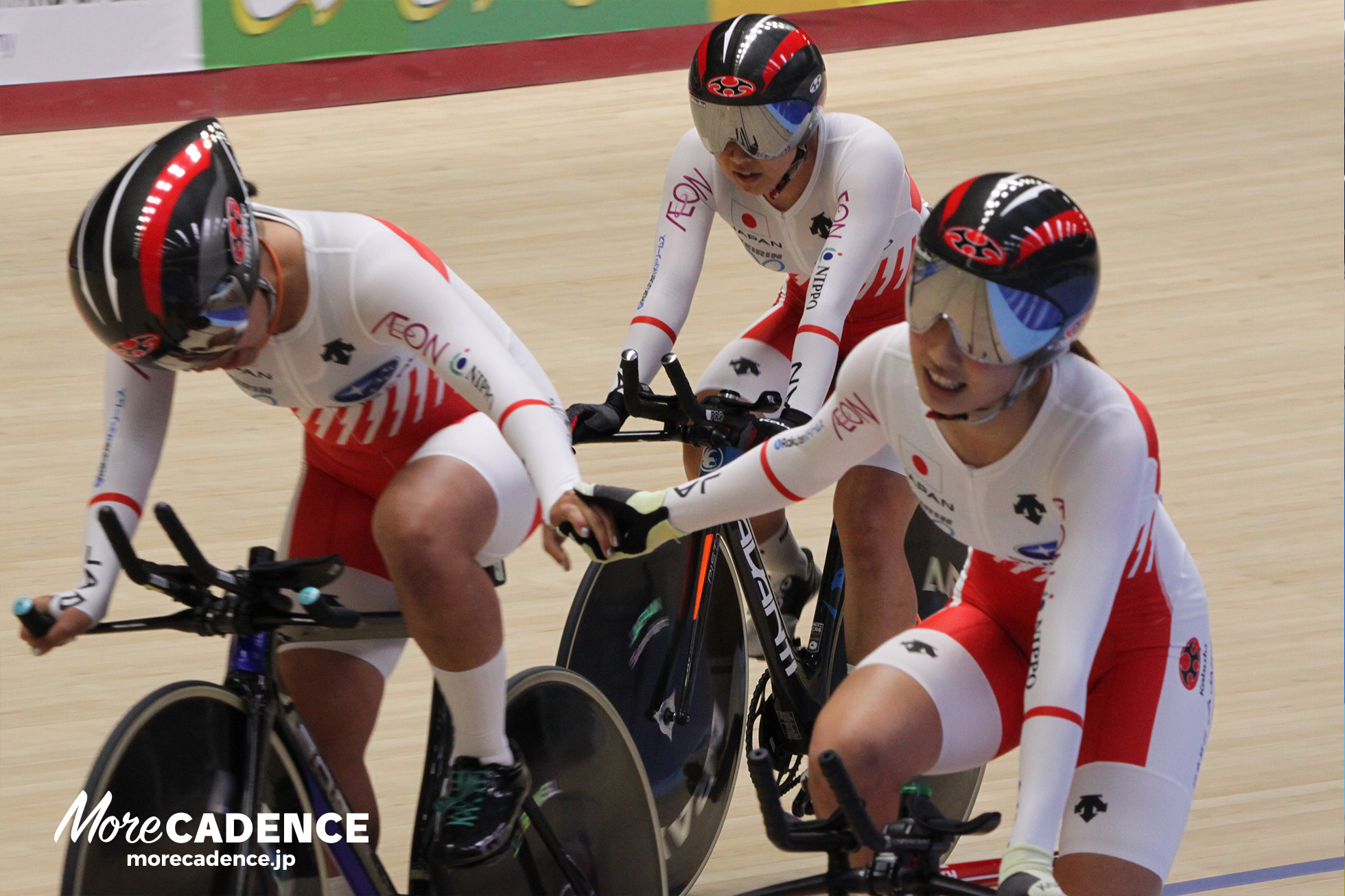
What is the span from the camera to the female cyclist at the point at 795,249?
10.9ft

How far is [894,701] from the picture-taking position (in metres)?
2.49

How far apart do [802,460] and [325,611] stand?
29.9 inches

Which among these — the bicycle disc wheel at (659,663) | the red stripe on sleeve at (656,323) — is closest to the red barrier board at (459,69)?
the red stripe on sleeve at (656,323)

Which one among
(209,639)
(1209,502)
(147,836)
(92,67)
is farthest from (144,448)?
(92,67)

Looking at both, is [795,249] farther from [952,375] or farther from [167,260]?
[167,260]

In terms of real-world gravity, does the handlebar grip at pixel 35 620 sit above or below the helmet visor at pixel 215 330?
below

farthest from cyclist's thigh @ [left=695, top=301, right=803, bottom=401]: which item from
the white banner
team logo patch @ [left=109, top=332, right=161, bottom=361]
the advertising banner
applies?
the advertising banner

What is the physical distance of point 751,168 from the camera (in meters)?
3.44

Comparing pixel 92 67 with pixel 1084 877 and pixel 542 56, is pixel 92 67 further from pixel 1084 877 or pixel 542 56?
pixel 1084 877

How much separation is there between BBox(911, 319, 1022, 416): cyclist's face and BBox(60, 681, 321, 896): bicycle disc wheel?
106cm

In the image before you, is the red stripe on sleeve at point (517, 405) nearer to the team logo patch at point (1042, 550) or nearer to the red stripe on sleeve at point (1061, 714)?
the team logo patch at point (1042, 550)

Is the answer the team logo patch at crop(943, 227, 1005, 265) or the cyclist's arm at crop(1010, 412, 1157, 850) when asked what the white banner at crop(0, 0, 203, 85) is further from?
the cyclist's arm at crop(1010, 412, 1157, 850)

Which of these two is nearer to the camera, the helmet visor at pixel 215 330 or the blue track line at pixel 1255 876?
the helmet visor at pixel 215 330

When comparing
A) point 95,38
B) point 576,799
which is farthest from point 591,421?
point 95,38
